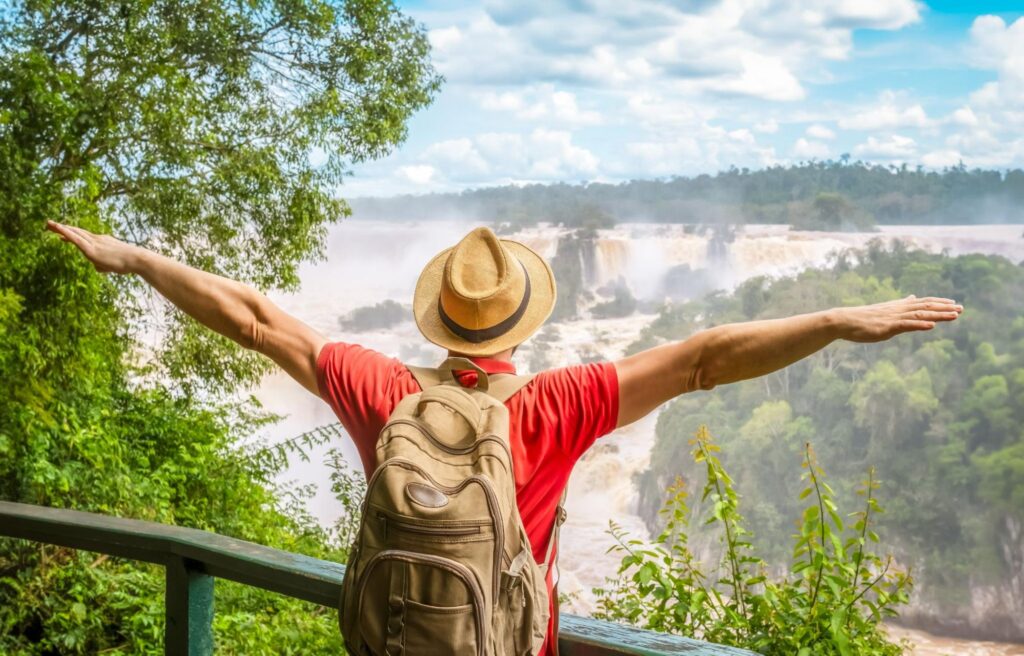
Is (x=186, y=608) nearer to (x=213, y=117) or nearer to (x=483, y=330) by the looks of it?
(x=483, y=330)

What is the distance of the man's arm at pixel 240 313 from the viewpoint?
126 cm

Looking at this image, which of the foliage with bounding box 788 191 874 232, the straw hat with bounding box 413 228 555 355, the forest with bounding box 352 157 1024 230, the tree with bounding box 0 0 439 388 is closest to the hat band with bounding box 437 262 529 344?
the straw hat with bounding box 413 228 555 355

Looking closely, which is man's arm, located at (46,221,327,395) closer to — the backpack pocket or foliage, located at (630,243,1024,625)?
the backpack pocket

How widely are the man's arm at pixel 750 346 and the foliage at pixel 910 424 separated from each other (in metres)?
16.7

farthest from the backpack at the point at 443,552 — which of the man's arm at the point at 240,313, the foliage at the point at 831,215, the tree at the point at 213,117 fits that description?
the foliage at the point at 831,215

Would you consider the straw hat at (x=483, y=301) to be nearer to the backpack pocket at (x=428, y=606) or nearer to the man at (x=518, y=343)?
the man at (x=518, y=343)

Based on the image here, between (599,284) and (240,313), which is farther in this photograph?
(599,284)

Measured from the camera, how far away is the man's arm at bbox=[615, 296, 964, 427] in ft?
3.72

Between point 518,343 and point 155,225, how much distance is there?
6.09 m

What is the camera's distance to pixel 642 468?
18.5 m

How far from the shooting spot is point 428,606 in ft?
3.24

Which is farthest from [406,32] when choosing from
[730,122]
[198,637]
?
[730,122]

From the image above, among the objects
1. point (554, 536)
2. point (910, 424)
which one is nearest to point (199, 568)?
point (554, 536)

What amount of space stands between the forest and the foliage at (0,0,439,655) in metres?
14.1
